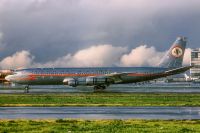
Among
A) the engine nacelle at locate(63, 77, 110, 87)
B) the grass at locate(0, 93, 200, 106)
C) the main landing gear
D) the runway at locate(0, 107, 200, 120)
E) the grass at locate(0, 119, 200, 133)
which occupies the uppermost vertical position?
the engine nacelle at locate(63, 77, 110, 87)

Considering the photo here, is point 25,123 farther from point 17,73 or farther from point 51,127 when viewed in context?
point 17,73

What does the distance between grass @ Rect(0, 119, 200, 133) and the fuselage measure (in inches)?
2283

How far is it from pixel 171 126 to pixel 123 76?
62.0 m

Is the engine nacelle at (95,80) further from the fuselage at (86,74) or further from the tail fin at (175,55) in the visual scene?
the tail fin at (175,55)

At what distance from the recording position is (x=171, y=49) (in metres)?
99.7

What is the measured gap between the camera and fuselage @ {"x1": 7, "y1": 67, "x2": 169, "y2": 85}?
88.7 metres

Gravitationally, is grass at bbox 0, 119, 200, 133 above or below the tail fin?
below

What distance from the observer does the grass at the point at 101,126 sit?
985 inches

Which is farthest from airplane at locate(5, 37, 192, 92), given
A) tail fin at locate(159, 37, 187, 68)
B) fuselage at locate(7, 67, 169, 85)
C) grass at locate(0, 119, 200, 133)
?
grass at locate(0, 119, 200, 133)

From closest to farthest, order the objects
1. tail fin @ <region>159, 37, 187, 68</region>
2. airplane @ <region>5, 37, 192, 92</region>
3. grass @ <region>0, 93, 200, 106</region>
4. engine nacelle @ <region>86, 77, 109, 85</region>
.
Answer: grass @ <region>0, 93, 200, 106</region> → engine nacelle @ <region>86, 77, 109, 85</region> → airplane @ <region>5, 37, 192, 92</region> → tail fin @ <region>159, 37, 187, 68</region>

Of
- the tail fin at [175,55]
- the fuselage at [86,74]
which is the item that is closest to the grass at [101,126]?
the fuselage at [86,74]

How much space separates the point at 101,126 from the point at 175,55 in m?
72.6

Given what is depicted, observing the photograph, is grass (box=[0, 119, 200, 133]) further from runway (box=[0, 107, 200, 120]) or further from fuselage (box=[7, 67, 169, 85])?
fuselage (box=[7, 67, 169, 85])

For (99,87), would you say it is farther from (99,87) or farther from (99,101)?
(99,101)
